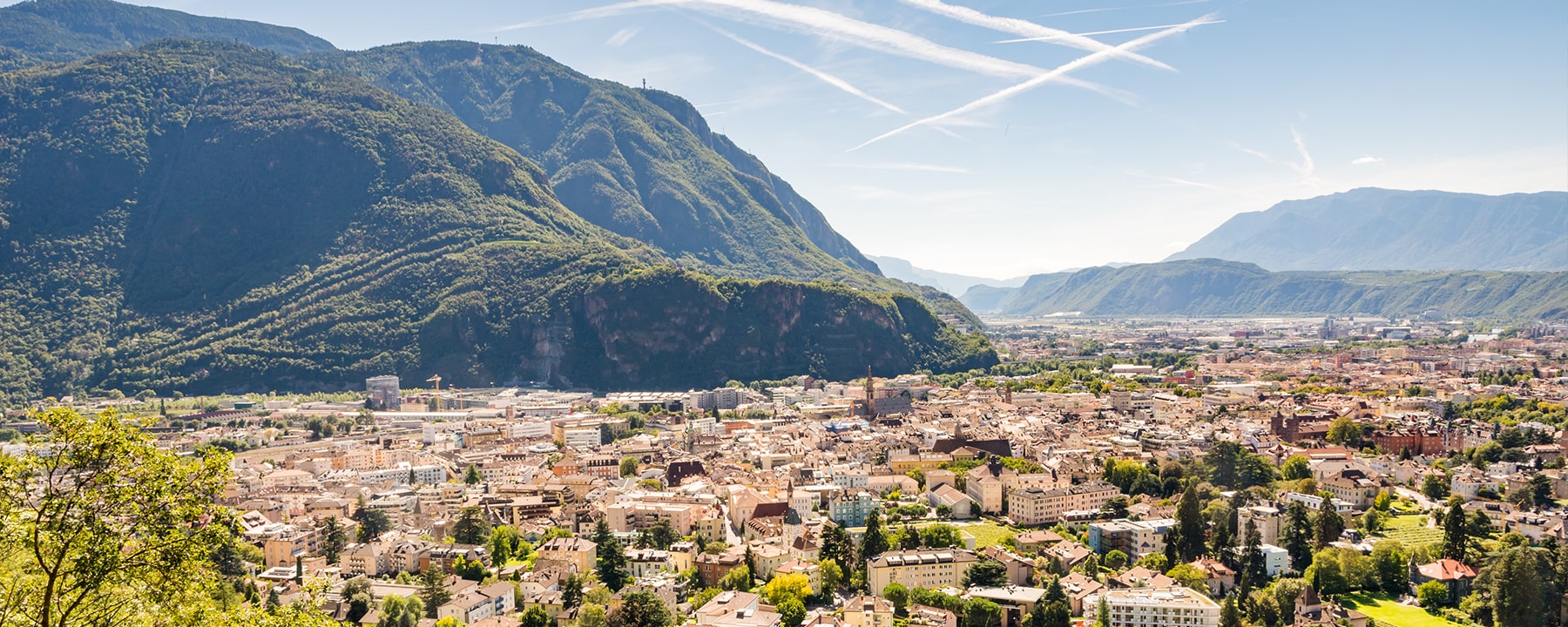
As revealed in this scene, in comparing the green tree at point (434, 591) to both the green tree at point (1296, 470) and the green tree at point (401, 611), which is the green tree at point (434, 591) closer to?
the green tree at point (401, 611)

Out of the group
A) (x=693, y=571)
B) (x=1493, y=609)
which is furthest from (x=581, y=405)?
(x=1493, y=609)

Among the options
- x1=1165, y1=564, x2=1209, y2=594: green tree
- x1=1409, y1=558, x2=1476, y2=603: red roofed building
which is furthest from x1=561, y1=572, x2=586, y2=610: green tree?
x1=1409, y1=558, x2=1476, y2=603: red roofed building

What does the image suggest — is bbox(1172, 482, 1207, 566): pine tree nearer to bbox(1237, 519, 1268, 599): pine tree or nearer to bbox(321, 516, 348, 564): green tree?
bbox(1237, 519, 1268, 599): pine tree

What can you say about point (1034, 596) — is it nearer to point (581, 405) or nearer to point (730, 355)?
point (581, 405)

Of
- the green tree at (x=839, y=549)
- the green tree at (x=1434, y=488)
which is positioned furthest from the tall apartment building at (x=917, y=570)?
the green tree at (x=1434, y=488)

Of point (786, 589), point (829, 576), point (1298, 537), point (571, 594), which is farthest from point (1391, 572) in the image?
point (571, 594)
